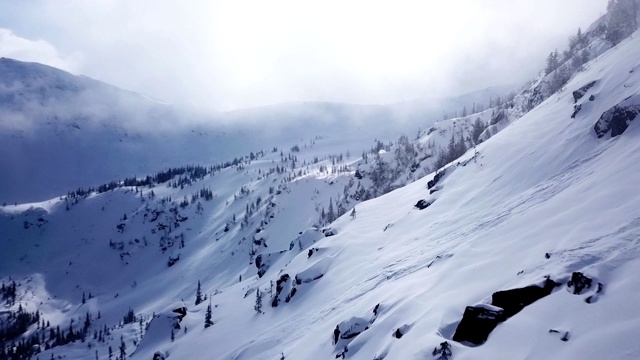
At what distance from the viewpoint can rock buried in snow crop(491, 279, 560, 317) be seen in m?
15.0

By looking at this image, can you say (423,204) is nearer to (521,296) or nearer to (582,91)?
(582,91)

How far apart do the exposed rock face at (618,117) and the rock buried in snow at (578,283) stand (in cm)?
→ 1929

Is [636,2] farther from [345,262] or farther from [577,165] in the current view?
[345,262]

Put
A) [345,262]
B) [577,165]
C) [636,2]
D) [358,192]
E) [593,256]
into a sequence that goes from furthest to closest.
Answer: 1. [358,192]
2. [636,2]
3. [345,262]
4. [577,165]
5. [593,256]

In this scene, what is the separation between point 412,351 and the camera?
1639cm

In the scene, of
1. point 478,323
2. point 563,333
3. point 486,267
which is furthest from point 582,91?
point 563,333

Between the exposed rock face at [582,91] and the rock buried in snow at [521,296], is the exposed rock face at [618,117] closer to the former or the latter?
the exposed rock face at [582,91]

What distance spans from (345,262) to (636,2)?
77.5 meters

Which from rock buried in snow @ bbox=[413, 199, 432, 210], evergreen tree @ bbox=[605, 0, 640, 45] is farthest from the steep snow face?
evergreen tree @ bbox=[605, 0, 640, 45]

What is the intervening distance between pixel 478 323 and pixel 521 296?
6.36ft

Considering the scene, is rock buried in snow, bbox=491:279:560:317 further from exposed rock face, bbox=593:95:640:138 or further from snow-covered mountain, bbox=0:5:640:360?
exposed rock face, bbox=593:95:640:138

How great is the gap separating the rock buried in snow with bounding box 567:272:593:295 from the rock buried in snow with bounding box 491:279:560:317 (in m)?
0.64

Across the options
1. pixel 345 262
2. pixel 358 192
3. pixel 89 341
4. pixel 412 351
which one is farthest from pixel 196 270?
pixel 412 351

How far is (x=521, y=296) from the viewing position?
15.3 m
